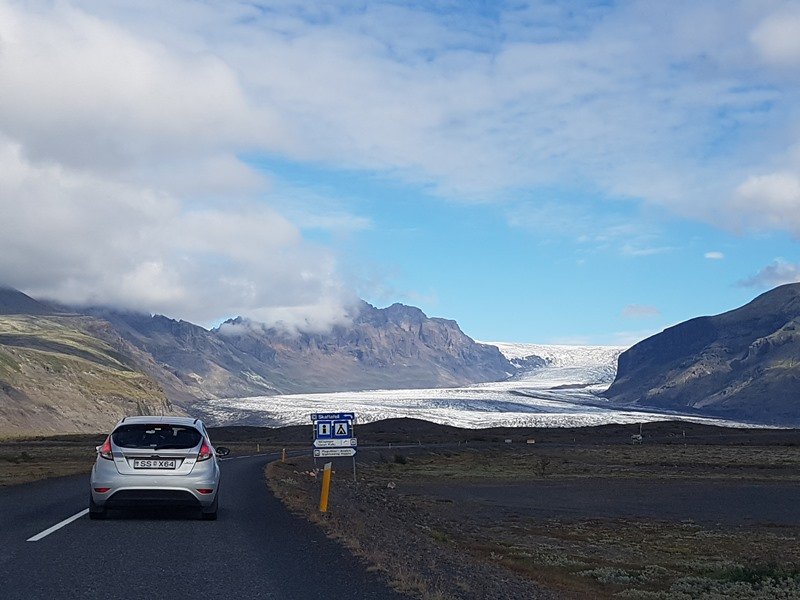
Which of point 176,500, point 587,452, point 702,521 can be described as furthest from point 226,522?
point 587,452

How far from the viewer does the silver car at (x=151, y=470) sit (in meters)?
17.7

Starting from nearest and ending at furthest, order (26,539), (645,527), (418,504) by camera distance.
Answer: (26,539)
(645,527)
(418,504)

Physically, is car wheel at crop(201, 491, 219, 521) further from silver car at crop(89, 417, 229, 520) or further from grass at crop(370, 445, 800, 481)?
grass at crop(370, 445, 800, 481)

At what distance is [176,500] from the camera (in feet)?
58.4

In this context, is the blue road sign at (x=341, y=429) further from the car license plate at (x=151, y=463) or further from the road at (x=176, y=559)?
the car license plate at (x=151, y=463)

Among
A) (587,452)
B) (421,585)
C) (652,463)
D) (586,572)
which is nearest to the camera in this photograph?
(421,585)

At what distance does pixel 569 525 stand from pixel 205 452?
1770cm

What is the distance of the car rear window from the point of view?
18031 millimetres

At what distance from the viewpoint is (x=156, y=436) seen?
60.2ft

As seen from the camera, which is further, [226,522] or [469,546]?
[469,546]

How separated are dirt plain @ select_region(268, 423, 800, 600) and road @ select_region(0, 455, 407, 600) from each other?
0.92 metres

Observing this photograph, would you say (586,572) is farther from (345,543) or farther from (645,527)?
(645,527)

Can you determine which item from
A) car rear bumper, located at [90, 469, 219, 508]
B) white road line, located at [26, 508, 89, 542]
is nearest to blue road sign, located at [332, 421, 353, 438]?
white road line, located at [26, 508, 89, 542]

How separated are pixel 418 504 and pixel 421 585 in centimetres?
2575
